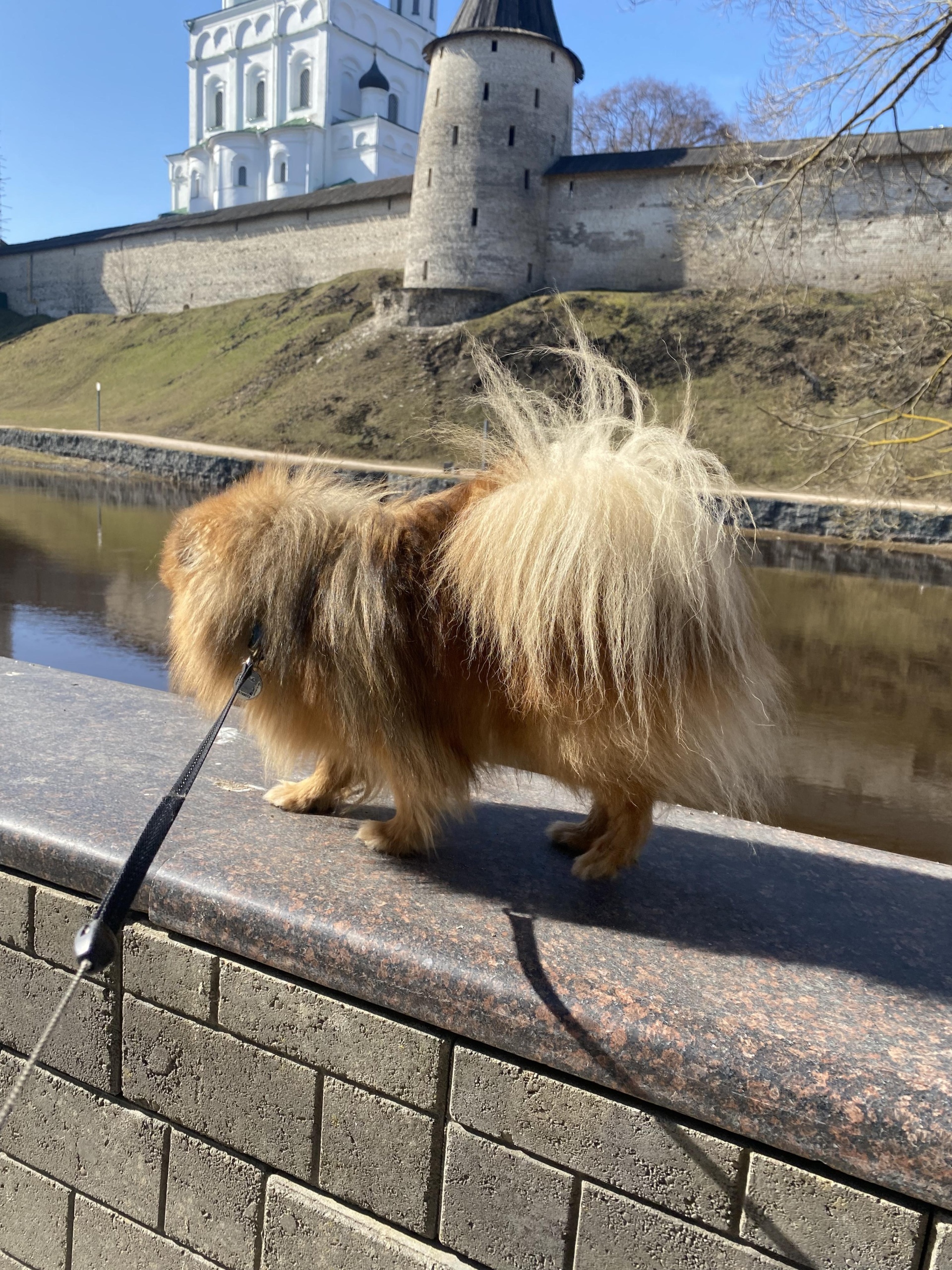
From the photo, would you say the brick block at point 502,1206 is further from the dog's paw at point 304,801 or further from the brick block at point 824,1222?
the dog's paw at point 304,801

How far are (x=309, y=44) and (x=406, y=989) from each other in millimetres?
67266

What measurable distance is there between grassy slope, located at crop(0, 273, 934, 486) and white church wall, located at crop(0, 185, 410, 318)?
1.71 metres

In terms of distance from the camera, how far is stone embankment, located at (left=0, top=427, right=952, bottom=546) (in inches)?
638

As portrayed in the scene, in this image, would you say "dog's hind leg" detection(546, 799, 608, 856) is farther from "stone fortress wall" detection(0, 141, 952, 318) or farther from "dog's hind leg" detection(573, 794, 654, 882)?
"stone fortress wall" detection(0, 141, 952, 318)

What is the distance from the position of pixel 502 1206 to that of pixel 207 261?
2002 inches

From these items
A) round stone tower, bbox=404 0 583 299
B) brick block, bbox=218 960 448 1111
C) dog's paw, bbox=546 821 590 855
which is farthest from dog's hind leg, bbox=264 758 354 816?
round stone tower, bbox=404 0 583 299

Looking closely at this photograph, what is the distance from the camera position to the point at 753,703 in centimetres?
185

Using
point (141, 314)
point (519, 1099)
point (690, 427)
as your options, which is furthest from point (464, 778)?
point (141, 314)

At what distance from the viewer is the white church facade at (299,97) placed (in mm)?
56250

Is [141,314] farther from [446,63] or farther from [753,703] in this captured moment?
[753,703]

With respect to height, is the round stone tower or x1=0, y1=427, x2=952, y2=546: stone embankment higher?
the round stone tower

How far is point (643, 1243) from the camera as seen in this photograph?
4.58 feet

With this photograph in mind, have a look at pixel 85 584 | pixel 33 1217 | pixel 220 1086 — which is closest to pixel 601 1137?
pixel 220 1086

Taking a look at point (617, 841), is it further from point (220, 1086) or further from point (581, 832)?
point (220, 1086)
